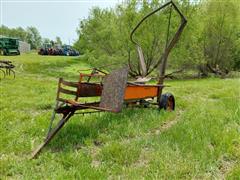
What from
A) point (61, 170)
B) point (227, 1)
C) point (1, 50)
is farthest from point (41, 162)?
point (1, 50)

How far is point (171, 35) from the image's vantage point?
46.9ft

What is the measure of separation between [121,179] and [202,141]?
4.22ft

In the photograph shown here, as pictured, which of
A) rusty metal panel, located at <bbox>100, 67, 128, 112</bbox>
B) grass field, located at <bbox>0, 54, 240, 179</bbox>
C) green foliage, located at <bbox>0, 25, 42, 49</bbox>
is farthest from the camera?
green foliage, located at <bbox>0, 25, 42, 49</bbox>

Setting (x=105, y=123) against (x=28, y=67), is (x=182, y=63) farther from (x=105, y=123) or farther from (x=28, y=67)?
(x=105, y=123)

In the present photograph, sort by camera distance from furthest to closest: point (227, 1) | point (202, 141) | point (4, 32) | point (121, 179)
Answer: point (4, 32), point (227, 1), point (202, 141), point (121, 179)

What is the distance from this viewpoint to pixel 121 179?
267 cm

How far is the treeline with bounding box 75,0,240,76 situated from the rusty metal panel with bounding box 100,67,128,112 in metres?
11.2

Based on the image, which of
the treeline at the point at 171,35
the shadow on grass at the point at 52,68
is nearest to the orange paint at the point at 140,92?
the treeline at the point at 171,35

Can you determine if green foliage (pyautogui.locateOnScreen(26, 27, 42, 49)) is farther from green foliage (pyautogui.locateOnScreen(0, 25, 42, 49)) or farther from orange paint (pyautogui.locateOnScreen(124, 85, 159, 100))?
orange paint (pyautogui.locateOnScreen(124, 85, 159, 100))

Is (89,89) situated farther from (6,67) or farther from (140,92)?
(6,67)

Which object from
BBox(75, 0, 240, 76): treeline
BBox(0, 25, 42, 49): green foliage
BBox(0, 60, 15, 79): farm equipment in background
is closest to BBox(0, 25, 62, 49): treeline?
BBox(0, 25, 42, 49): green foliage

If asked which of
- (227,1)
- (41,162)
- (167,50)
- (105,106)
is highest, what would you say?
(227,1)

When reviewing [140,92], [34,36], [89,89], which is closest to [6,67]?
[140,92]

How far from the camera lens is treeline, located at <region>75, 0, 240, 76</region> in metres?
15.0
